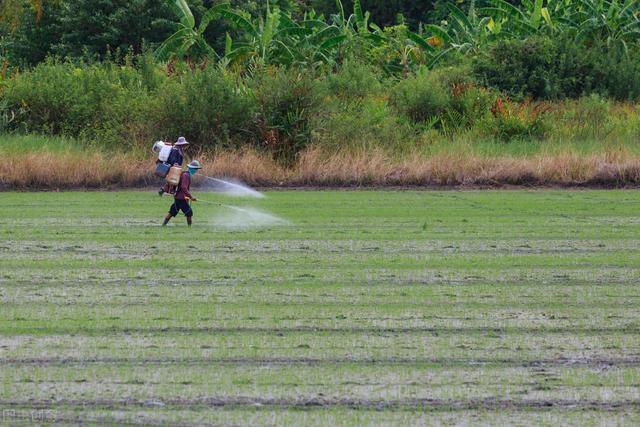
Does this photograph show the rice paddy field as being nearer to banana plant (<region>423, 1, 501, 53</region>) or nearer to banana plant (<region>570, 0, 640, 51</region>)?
banana plant (<region>570, 0, 640, 51</region>)

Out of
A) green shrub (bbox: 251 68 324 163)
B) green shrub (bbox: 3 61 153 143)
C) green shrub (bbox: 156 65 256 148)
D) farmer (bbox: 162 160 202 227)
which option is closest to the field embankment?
Result: green shrub (bbox: 251 68 324 163)

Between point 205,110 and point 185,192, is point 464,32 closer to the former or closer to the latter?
point 205,110

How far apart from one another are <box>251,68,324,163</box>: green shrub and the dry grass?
1.47 meters

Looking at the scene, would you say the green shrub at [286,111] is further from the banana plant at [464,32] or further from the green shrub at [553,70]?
the banana plant at [464,32]

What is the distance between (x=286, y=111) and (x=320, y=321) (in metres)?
15.1

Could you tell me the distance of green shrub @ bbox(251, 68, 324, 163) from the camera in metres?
23.2

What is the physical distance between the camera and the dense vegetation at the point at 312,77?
23.7 m

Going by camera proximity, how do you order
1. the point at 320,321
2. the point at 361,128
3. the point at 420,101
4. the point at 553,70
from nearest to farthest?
the point at 320,321 → the point at 361,128 → the point at 420,101 → the point at 553,70

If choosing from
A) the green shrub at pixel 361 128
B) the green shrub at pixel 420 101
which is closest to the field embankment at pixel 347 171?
the green shrub at pixel 361 128

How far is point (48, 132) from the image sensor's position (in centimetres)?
2528

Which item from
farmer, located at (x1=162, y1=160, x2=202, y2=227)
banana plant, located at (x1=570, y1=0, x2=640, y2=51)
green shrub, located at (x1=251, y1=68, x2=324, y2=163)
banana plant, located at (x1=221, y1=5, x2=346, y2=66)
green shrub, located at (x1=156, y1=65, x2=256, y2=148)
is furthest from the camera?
banana plant, located at (x1=570, y1=0, x2=640, y2=51)

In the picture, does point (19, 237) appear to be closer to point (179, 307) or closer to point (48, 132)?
point (179, 307)

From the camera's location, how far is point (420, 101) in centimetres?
2709

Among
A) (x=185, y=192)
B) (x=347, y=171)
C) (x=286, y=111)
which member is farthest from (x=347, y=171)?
(x=185, y=192)
